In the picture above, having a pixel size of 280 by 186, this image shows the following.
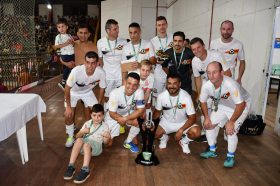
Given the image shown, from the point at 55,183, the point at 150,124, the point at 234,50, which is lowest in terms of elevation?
the point at 55,183

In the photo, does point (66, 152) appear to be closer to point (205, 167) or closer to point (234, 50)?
point (205, 167)

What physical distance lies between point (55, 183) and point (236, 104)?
218cm

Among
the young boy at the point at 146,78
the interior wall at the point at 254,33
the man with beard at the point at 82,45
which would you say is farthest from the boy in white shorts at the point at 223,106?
the man with beard at the point at 82,45

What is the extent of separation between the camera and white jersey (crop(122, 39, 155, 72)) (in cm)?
391

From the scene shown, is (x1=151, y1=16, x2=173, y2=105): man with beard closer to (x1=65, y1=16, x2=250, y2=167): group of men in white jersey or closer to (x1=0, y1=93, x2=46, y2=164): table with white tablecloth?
(x1=65, y1=16, x2=250, y2=167): group of men in white jersey

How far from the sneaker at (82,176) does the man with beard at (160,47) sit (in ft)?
6.46

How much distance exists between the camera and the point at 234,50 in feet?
13.5

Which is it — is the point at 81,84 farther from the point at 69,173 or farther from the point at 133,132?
the point at 69,173

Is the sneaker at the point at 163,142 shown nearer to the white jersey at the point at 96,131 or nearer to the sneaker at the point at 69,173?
the white jersey at the point at 96,131

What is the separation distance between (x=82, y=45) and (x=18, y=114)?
1757 millimetres

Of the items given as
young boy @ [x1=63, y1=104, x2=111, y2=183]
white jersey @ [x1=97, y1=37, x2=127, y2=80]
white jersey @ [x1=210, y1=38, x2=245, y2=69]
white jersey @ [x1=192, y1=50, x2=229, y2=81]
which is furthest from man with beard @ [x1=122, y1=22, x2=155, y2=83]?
white jersey @ [x1=210, y1=38, x2=245, y2=69]

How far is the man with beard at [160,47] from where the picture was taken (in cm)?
409

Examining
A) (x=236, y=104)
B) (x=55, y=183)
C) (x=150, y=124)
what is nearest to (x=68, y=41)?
(x=150, y=124)

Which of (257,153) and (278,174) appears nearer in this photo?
(278,174)
